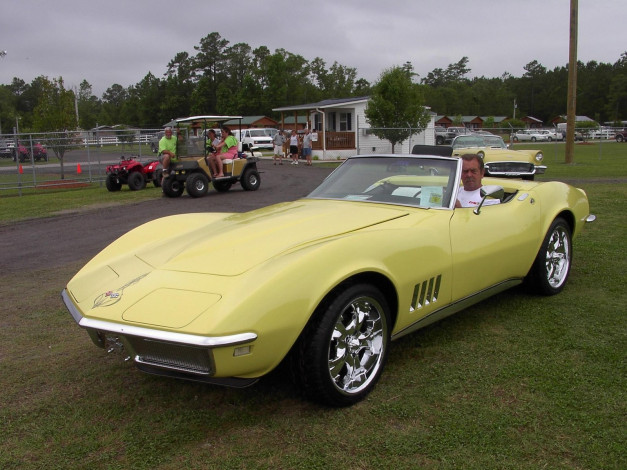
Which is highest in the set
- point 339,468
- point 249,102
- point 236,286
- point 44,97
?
point 249,102

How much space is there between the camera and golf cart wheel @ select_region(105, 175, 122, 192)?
16.3 m

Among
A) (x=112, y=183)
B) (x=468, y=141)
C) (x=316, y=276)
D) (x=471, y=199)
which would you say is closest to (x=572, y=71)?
(x=468, y=141)

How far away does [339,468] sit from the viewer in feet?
8.18

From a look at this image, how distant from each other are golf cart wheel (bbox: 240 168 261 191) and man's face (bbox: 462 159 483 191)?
1093 cm

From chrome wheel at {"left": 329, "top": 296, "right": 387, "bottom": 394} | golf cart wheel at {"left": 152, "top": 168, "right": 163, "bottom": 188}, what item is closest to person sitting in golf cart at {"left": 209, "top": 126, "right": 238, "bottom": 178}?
golf cart wheel at {"left": 152, "top": 168, "right": 163, "bottom": 188}

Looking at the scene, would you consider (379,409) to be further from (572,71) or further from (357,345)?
(572,71)

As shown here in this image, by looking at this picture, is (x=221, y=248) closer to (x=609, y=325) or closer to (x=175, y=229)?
(x=175, y=229)

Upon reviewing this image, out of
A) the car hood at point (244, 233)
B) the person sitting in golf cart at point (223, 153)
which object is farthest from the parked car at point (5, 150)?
the car hood at point (244, 233)

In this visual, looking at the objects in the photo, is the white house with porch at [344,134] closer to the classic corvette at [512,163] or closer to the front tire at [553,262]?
the classic corvette at [512,163]

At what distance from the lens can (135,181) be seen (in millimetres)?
16500

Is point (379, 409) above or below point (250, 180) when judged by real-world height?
below

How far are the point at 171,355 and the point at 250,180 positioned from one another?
1289 cm

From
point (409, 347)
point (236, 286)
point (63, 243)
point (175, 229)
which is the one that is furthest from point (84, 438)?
point (63, 243)

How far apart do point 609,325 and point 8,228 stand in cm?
1019
